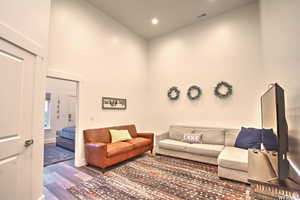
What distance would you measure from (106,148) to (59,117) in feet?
13.9

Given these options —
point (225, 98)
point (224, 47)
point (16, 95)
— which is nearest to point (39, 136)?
point (16, 95)

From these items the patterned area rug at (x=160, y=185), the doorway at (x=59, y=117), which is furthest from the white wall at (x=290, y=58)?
the doorway at (x=59, y=117)

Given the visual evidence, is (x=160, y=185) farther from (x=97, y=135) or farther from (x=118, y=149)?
(x=97, y=135)

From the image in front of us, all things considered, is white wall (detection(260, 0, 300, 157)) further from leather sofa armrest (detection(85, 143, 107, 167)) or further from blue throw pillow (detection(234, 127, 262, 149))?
leather sofa armrest (detection(85, 143, 107, 167))

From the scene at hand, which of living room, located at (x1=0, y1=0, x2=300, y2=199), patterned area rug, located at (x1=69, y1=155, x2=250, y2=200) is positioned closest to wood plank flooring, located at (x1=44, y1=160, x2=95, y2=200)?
living room, located at (x1=0, y1=0, x2=300, y2=199)

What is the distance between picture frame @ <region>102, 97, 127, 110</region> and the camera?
4119 millimetres

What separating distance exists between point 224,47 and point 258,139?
8.74 feet

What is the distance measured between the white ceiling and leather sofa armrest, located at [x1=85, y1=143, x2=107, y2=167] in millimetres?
3676

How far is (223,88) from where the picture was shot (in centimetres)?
417

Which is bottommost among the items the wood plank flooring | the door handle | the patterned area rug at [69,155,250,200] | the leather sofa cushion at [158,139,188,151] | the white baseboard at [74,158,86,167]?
the patterned area rug at [69,155,250,200]

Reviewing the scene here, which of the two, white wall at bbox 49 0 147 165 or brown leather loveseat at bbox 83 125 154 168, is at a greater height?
white wall at bbox 49 0 147 165

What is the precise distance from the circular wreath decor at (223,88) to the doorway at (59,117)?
4480 millimetres

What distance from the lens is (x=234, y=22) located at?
4.09 m

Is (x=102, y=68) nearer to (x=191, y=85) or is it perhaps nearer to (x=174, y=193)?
(x=191, y=85)
